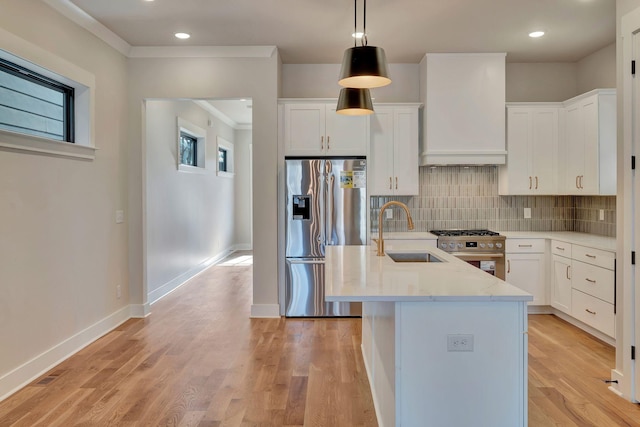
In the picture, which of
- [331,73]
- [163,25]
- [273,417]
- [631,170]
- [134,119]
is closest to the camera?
[273,417]

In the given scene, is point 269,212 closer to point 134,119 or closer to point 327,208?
point 327,208

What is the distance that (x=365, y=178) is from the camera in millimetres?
4688

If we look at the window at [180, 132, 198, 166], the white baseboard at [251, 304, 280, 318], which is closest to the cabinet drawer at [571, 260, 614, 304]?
the white baseboard at [251, 304, 280, 318]

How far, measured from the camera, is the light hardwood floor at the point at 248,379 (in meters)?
2.58

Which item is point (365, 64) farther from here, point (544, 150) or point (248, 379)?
point (544, 150)

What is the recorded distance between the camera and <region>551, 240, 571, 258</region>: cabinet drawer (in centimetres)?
428

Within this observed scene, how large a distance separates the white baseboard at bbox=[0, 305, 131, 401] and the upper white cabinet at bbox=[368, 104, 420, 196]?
2929mm

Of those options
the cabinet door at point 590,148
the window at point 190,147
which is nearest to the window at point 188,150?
the window at point 190,147

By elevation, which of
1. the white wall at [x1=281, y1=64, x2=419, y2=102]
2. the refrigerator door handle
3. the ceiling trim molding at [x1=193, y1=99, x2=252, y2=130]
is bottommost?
the refrigerator door handle

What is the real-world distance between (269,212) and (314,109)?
46.7 inches

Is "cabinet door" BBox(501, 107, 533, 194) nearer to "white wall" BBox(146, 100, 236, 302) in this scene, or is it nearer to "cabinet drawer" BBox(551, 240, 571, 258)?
"cabinet drawer" BBox(551, 240, 571, 258)

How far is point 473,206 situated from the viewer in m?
5.22

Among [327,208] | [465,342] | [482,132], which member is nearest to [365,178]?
[327,208]

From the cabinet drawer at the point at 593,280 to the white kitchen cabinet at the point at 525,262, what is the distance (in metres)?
0.43
